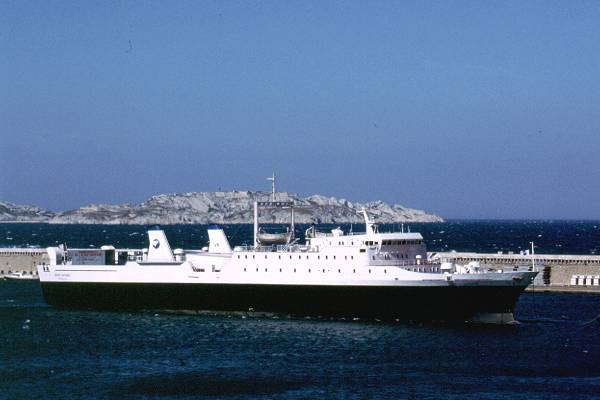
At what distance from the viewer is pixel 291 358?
142 feet

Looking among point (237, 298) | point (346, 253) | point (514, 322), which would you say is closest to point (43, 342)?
point (237, 298)

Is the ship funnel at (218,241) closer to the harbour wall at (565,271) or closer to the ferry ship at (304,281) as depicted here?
the ferry ship at (304,281)

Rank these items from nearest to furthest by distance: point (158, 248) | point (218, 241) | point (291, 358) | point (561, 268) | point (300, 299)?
point (291, 358), point (300, 299), point (218, 241), point (158, 248), point (561, 268)

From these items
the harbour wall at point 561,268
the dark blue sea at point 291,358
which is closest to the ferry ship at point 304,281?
the dark blue sea at point 291,358

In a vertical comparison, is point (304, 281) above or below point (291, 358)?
above

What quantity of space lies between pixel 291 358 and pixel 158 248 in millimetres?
22093

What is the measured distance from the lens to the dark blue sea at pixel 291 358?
3712 centimetres

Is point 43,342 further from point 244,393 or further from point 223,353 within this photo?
point 244,393

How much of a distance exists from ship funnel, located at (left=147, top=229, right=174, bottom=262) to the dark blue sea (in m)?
4.77

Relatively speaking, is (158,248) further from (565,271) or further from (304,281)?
(565,271)

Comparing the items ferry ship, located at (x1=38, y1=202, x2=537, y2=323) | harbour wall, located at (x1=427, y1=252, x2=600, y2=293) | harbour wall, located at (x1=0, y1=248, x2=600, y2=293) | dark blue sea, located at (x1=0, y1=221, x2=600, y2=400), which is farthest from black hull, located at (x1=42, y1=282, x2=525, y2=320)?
harbour wall, located at (x1=427, y1=252, x2=600, y2=293)

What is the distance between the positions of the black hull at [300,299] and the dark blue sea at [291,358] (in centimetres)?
84

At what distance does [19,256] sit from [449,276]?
5198 centimetres

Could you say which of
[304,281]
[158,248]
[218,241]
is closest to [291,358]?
[304,281]
